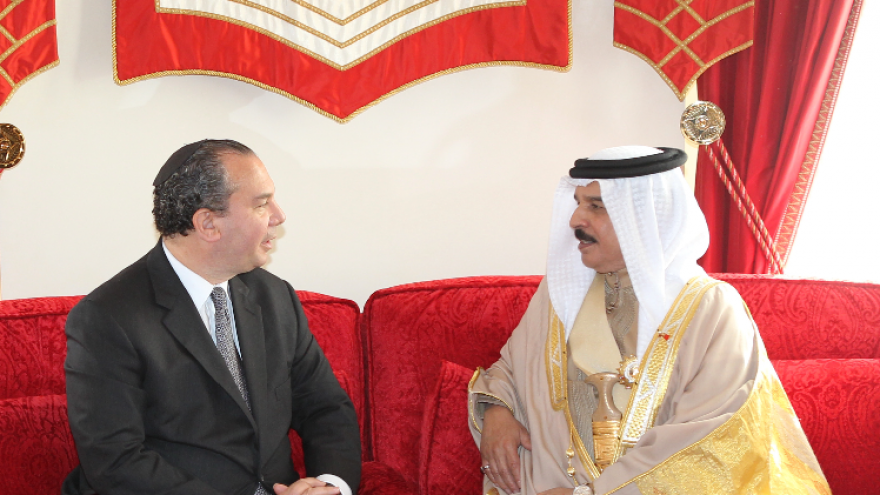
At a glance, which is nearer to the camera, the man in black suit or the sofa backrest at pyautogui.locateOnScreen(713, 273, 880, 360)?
the man in black suit

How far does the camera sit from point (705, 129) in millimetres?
3676

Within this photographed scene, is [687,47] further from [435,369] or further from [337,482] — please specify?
[337,482]

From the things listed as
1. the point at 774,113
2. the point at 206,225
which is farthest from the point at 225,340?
the point at 774,113

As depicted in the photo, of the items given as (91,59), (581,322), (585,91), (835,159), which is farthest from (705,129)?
(91,59)

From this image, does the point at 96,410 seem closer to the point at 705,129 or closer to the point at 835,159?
the point at 705,129

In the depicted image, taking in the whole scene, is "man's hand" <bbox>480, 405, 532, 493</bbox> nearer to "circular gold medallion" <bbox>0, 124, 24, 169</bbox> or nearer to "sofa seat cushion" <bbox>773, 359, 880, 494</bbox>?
"sofa seat cushion" <bbox>773, 359, 880, 494</bbox>

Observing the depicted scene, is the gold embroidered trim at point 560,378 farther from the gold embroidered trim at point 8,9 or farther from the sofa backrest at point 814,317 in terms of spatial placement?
the gold embroidered trim at point 8,9

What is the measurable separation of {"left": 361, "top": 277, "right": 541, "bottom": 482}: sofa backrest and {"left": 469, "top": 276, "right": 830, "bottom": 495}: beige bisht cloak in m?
0.23

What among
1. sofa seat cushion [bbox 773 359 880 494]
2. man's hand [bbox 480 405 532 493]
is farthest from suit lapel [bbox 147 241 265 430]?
sofa seat cushion [bbox 773 359 880 494]

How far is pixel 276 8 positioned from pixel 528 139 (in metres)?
1.35

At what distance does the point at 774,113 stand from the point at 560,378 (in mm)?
2018

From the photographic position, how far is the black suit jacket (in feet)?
7.18

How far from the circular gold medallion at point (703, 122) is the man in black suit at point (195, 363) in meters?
2.09

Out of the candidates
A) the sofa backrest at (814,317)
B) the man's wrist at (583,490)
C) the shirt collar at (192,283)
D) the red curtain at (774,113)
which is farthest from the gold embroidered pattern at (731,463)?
the red curtain at (774,113)
